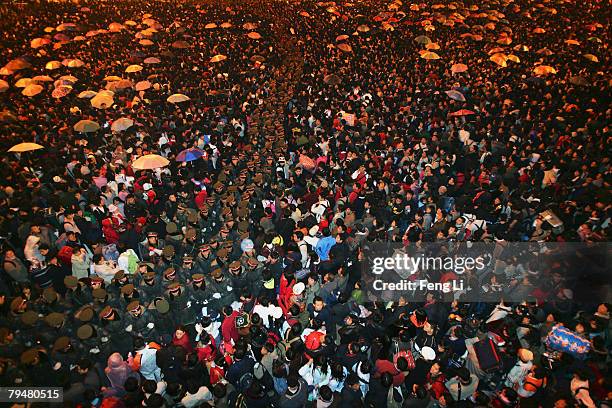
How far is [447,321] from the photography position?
580 cm

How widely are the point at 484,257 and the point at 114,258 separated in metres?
6.68

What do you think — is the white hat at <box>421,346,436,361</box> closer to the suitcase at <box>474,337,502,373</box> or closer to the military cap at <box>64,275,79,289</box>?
the suitcase at <box>474,337,502,373</box>

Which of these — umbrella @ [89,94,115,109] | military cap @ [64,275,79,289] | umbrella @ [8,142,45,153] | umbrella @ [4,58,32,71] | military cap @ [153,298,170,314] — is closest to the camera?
military cap @ [153,298,170,314]

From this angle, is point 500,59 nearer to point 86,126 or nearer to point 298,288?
point 298,288

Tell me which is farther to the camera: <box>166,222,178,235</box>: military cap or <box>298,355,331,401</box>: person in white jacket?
<box>166,222,178,235</box>: military cap

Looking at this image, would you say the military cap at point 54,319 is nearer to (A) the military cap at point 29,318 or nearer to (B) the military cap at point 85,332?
(A) the military cap at point 29,318

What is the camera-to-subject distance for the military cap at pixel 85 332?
17.1 ft

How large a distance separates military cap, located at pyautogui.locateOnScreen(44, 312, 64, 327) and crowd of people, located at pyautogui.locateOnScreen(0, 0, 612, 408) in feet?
0.13

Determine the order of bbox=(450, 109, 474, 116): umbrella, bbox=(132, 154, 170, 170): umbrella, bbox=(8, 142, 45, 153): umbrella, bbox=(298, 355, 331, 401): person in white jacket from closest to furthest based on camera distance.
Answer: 1. bbox=(298, 355, 331, 401): person in white jacket
2. bbox=(132, 154, 170, 170): umbrella
3. bbox=(8, 142, 45, 153): umbrella
4. bbox=(450, 109, 474, 116): umbrella

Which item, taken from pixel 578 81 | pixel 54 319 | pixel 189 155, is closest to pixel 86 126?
pixel 189 155

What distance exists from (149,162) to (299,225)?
3897 millimetres

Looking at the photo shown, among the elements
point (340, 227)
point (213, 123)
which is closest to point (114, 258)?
point (340, 227)

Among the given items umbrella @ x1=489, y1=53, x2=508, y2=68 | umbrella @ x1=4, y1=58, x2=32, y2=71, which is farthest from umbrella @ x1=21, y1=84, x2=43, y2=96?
umbrella @ x1=489, y1=53, x2=508, y2=68

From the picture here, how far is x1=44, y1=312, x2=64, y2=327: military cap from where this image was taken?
5363mm
